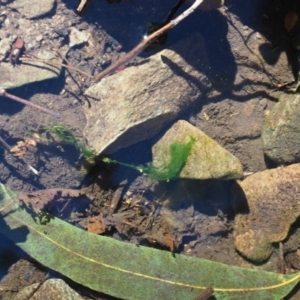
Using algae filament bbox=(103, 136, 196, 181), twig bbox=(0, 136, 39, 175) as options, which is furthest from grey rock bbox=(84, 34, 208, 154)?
twig bbox=(0, 136, 39, 175)

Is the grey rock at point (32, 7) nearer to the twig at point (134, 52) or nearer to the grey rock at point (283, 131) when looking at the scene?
the twig at point (134, 52)

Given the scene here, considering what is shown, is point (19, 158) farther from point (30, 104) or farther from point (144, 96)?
point (144, 96)

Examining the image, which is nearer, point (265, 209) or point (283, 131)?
point (283, 131)

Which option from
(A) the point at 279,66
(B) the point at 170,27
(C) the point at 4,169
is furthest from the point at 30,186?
(A) the point at 279,66

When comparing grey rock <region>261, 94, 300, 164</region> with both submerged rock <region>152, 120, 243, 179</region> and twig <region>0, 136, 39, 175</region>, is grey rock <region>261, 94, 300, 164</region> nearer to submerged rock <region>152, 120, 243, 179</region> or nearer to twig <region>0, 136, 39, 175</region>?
submerged rock <region>152, 120, 243, 179</region>

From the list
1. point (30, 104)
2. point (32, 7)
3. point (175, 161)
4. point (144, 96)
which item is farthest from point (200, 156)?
point (32, 7)

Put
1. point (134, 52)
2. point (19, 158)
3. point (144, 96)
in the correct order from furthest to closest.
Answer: point (19, 158)
point (134, 52)
point (144, 96)

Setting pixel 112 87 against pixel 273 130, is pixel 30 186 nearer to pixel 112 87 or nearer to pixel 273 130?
pixel 112 87
